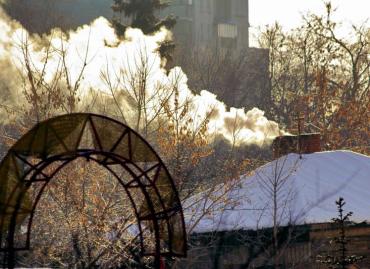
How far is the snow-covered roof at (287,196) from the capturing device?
928 inches

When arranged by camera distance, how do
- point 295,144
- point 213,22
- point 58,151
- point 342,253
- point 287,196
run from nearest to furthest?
point 58,151 < point 342,253 < point 287,196 < point 295,144 < point 213,22

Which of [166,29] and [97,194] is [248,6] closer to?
[166,29]

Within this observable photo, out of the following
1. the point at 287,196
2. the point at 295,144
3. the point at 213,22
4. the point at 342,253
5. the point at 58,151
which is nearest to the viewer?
the point at 58,151

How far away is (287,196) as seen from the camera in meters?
24.4

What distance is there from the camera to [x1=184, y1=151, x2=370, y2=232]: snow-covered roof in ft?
77.4

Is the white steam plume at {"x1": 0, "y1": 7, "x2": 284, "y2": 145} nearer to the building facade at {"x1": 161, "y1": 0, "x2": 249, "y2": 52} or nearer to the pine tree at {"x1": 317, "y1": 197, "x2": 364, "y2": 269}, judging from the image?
the pine tree at {"x1": 317, "y1": 197, "x2": 364, "y2": 269}

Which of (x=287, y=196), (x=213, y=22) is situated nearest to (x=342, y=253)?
(x=287, y=196)

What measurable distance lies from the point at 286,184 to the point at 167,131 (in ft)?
11.5

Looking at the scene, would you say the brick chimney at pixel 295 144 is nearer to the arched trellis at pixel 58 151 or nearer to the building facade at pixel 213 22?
the arched trellis at pixel 58 151

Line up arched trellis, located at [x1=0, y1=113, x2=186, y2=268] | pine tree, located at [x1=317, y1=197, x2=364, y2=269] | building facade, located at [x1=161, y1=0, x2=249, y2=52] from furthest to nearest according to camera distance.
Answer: building facade, located at [x1=161, y1=0, x2=249, y2=52] < pine tree, located at [x1=317, y1=197, x2=364, y2=269] < arched trellis, located at [x1=0, y1=113, x2=186, y2=268]

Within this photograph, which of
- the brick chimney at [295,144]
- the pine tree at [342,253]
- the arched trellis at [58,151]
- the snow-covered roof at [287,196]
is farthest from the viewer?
the brick chimney at [295,144]

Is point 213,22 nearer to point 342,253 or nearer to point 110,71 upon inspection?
point 110,71

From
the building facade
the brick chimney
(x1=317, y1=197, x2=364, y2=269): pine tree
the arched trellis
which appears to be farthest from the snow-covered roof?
the building facade

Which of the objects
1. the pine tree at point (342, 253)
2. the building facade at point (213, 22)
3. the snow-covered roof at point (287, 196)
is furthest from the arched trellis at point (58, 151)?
the building facade at point (213, 22)
